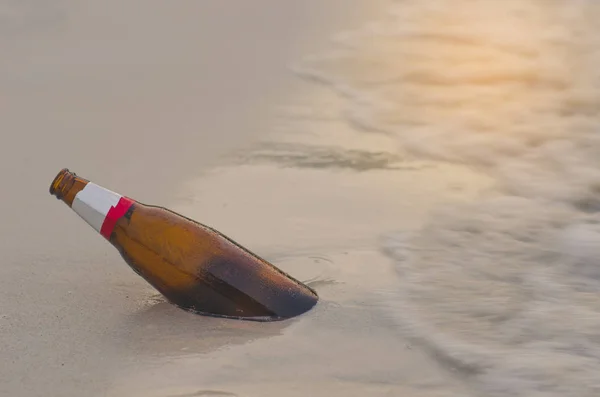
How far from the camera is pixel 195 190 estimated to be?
2.54 m

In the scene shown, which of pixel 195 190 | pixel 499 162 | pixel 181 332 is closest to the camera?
pixel 181 332

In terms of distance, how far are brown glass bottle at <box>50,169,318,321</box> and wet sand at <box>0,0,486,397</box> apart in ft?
0.13

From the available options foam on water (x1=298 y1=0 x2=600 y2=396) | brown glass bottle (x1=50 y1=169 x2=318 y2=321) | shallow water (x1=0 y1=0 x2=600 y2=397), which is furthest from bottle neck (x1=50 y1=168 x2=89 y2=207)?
foam on water (x1=298 y1=0 x2=600 y2=396)

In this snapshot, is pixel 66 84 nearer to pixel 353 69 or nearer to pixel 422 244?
pixel 353 69

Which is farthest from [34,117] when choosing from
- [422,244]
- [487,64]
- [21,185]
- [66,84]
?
[487,64]

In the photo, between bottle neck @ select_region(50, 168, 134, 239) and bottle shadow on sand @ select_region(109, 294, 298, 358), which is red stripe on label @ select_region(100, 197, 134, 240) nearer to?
bottle neck @ select_region(50, 168, 134, 239)

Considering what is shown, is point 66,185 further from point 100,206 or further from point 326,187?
point 326,187

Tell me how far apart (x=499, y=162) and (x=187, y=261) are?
4.39 ft

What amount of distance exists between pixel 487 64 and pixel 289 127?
1081 millimetres

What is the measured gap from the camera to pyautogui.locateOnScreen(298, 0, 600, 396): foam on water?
5.85 feet

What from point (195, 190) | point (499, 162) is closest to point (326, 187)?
point (195, 190)

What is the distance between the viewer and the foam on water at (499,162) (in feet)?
5.85

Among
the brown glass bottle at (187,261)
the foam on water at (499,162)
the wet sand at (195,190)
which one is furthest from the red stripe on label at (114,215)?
the foam on water at (499,162)

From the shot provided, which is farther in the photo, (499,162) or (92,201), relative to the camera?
(499,162)
